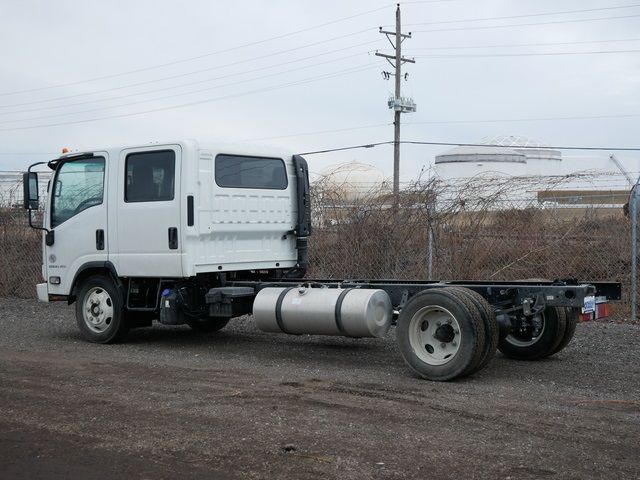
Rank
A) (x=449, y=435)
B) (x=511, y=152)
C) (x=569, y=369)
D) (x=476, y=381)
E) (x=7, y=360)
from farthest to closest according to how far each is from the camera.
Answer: (x=511, y=152) < (x=7, y=360) < (x=569, y=369) < (x=476, y=381) < (x=449, y=435)

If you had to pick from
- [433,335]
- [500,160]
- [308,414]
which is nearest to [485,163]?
[500,160]

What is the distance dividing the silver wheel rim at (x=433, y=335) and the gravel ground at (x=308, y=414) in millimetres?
288

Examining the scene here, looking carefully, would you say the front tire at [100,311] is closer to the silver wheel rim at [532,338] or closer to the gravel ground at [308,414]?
the gravel ground at [308,414]

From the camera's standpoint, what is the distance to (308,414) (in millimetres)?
6590

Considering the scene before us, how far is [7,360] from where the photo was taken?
943 cm

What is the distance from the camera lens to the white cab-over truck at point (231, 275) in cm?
804

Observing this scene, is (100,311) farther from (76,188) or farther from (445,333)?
(445,333)

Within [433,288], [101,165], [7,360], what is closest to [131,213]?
[101,165]

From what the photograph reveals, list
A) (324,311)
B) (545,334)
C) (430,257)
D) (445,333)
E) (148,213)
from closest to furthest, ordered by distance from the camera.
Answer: (445,333) < (324,311) < (545,334) < (148,213) < (430,257)

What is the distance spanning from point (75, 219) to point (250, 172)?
94.5 inches

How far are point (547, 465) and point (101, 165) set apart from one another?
23.5 ft

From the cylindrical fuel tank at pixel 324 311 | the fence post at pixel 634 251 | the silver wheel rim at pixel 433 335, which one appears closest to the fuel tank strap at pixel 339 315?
the cylindrical fuel tank at pixel 324 311

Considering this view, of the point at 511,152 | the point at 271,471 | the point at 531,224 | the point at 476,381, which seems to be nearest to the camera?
the point at 271,471

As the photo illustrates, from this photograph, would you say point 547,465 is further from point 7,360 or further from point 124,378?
point 7,360
